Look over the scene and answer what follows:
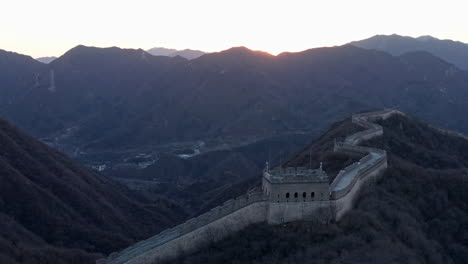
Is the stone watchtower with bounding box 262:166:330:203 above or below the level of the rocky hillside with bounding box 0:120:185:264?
above

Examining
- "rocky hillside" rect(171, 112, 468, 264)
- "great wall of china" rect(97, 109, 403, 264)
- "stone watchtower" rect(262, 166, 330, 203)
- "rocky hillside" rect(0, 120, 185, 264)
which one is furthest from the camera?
"rocky hillside" rect(0, 120, 185, 264)

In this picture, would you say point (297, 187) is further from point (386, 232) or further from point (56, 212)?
point (56, 212)

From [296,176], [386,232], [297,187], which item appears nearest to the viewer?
[296,176]

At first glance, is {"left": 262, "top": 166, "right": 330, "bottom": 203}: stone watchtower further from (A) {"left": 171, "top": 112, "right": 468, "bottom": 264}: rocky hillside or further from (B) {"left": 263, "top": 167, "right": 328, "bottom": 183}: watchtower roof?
(A) {"left": 171, "top": 112, "right": 468, "bottom": 264}: rocky hillside

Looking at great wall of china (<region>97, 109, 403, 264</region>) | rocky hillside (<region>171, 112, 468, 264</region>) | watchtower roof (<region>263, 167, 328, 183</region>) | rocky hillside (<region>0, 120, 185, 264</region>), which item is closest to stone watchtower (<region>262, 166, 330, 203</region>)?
watchtower roof (<region>263, 167, 328, 183</region>)

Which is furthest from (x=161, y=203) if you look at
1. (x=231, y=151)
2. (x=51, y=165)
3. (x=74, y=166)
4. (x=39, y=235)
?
(x=231, y=151)

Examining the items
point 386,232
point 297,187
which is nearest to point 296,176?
point 297,187

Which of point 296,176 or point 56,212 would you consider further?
point 56,212
